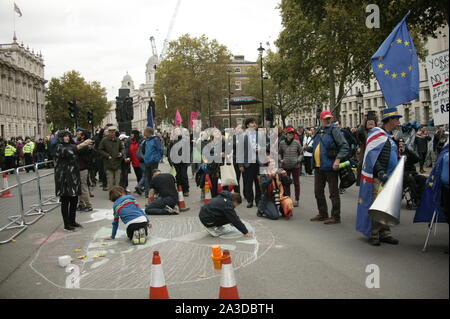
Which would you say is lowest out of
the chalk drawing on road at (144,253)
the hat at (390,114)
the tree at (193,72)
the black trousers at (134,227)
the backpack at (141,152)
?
the chalk drawing on road at (144,253)

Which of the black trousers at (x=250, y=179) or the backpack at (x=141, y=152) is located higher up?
the backpack at (x=141, y=152)

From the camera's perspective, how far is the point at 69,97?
94.2 meters

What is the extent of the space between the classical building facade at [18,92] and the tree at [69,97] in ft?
8.92

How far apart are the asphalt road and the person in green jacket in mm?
3920

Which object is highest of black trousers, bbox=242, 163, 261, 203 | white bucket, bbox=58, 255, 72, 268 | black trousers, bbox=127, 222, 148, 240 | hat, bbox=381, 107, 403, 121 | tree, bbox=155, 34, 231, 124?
tree, bbox=155, 34, 231, 124

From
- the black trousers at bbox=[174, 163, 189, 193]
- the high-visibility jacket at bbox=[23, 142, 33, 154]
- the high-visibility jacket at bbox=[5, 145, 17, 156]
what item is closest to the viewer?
the black trousers at bbox=[174, 163, 189, 193]

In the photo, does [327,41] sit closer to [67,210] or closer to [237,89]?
[67,210]

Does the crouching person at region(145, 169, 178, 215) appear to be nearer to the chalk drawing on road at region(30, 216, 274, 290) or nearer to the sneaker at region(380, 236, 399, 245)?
the chalk drawing on road at region(30, 216, 274, 290)

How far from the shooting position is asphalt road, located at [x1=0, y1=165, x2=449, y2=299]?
481 centimetres

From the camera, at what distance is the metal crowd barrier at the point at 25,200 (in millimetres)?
8789

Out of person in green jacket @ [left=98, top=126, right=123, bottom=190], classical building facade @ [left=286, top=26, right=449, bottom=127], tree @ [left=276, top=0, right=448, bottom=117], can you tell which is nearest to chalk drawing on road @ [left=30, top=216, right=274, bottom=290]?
person in green jacket @ [left=98, top=126, right=123, bottom=190]

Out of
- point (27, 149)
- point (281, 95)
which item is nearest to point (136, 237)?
point (27, 149)

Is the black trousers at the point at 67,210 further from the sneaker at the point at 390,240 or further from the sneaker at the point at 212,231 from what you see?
the sneaker at the point at 390,240

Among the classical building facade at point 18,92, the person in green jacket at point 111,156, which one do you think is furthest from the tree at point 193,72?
the person in green jacket at point 111,156
